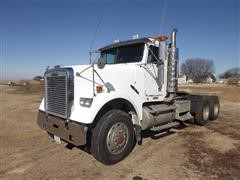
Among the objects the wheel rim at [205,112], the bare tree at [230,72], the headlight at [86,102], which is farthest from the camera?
the bare tree at [230,72]

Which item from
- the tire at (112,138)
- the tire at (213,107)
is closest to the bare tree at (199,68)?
the tire at (213,107)

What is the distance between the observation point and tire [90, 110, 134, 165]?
4.23 m

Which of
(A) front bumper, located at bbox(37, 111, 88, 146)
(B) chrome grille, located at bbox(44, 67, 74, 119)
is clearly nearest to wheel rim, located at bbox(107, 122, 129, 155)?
(A) front bumper, located at bbox(37, 111, 88, 146)

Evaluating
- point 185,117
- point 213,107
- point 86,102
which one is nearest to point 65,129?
point 86,102

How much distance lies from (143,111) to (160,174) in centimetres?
182

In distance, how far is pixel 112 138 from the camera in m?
4.43

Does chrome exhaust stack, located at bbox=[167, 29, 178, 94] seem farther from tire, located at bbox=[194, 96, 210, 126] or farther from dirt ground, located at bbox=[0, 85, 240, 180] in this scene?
tire, located at bbox=[194, 96, 210, 126]

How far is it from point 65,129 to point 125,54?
2816 mm

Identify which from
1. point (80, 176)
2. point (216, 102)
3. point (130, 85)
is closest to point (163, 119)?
point (130, 85)

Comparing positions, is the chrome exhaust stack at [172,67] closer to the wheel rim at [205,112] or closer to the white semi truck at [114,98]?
the white semi truck at [114,98]

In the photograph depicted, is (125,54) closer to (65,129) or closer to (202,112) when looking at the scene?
(65,129)

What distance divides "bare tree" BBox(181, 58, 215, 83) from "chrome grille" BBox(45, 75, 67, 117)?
280ft

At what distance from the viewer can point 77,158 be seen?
4.68m

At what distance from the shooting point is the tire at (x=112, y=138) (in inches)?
166
